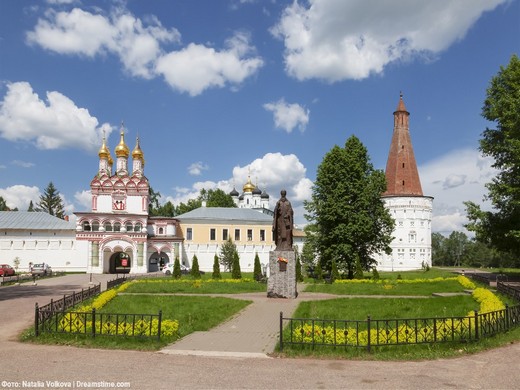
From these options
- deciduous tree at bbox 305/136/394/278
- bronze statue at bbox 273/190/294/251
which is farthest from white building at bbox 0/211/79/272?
bronze statue at bbox 273/190/294/251

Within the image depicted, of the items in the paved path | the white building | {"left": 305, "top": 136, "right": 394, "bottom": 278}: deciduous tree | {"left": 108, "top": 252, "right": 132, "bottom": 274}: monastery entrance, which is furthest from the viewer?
{"left": 108, "top": 252, "right": 132, "bottom": 274}: monastery entrance

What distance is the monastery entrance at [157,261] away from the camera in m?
51.5

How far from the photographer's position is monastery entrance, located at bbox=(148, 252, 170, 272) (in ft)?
169

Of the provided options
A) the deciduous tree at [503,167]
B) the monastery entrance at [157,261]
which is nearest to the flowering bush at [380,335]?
the deciduous tree at [503,167]

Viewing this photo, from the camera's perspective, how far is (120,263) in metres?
55.4

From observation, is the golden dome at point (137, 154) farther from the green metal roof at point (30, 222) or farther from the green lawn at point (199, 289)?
the green lawn at point (199, 289)

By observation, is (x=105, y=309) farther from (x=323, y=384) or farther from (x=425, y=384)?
(x=425, y=384)

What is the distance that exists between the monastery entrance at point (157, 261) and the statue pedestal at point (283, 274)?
3365 centimetres


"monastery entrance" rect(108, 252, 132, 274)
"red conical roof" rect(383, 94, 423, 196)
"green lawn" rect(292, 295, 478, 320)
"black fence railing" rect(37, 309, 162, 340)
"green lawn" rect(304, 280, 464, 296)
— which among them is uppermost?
"red conical roof" rect(383, 94, 423, 196)

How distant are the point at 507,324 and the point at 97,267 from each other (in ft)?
140

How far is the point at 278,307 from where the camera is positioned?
54.9ft

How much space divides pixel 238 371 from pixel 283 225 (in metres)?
12.3

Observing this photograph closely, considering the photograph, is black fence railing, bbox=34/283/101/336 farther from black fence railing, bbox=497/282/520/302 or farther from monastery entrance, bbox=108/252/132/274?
monastery entrance, bbox=108/252/132/274

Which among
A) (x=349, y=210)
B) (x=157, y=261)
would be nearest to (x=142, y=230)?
(x=157, y=261)
